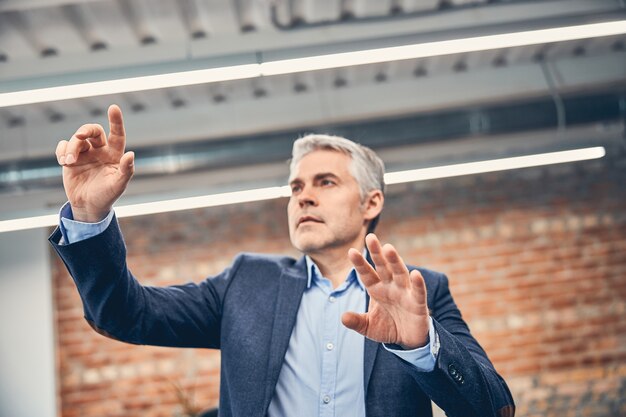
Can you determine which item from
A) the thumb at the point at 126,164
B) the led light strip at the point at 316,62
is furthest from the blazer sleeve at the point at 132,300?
the led light strip at the point at 316,62

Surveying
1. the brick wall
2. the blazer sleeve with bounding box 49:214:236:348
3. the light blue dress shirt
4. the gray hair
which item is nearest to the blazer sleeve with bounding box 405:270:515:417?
the light blue dress shirt

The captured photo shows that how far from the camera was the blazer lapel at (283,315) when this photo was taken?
1524 millimetres

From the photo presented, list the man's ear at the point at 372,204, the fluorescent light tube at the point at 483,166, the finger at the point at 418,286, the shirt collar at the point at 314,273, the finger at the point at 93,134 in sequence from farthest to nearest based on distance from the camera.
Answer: the fluorescent light tube at the point at 483,166 → the man's ear at the point at 372,204 → the shirt collar at the point at 314,273 → the finger at the point at 93,134 → the finger at the point at 418,286

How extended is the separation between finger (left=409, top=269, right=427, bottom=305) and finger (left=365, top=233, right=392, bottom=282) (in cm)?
5

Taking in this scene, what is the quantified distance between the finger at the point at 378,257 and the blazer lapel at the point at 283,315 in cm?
41

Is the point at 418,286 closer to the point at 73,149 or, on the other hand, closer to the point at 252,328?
the point at 252,328

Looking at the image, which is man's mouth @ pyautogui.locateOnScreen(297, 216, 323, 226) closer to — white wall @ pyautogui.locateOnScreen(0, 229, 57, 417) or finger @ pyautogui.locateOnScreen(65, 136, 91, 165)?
finger @ pyautogui.locateOnScreen(65, 136, 91, 165)

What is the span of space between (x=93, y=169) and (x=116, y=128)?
0.34 ft

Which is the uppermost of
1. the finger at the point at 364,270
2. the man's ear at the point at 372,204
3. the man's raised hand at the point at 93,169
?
the man's raised hand at the point at 93,169

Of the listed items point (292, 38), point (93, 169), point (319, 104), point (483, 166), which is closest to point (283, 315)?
point (93, 169)

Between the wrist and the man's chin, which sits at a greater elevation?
the wrist

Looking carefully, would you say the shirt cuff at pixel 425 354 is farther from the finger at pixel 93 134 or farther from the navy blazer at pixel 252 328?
the finger at pixel 93 134

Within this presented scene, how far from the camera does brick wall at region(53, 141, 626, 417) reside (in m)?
5.75

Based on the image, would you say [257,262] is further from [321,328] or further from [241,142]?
[241,142]
